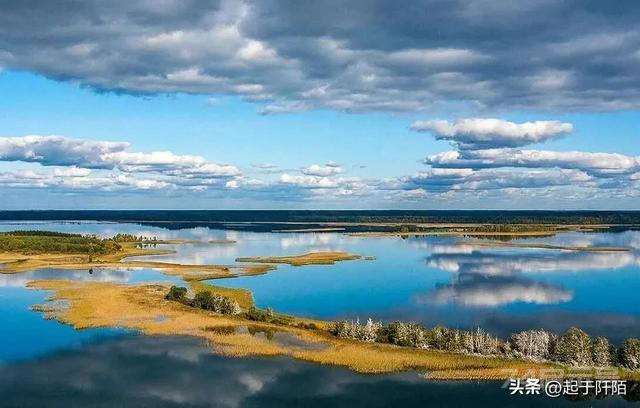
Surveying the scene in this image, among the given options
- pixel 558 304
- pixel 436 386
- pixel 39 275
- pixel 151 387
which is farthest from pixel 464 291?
pixel 39 275

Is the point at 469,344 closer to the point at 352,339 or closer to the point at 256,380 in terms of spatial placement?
the point at 352,339

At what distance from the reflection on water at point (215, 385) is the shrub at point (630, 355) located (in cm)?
472

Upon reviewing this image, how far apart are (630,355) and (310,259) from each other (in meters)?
80.1

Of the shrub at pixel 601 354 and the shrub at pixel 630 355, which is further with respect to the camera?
the shrub at pixel 601 354

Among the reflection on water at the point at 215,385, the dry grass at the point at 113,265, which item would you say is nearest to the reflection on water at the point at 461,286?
the dry grass at the point at 113,265

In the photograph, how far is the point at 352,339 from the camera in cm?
5134

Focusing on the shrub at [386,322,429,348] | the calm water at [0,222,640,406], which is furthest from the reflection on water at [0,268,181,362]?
the shrub at [386,322,429,348]

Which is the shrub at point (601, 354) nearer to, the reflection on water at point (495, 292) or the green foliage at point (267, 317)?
the reflection on water at point (495, 292)

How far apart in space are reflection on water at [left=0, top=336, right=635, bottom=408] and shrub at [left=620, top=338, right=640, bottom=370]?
4.72 meters

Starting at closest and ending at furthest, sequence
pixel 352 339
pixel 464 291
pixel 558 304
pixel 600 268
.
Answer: pixel 352 339 → pixel 558 304 → pixel 464 291 → pixel 600 268

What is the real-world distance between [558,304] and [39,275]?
74.9 m

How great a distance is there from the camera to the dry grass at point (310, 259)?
114188 millimetres

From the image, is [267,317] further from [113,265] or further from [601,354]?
[113,265]

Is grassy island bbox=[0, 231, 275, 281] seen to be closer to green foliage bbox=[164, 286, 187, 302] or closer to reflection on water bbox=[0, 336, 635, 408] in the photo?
green foliage bbox=[164, 286, 187, 302]
